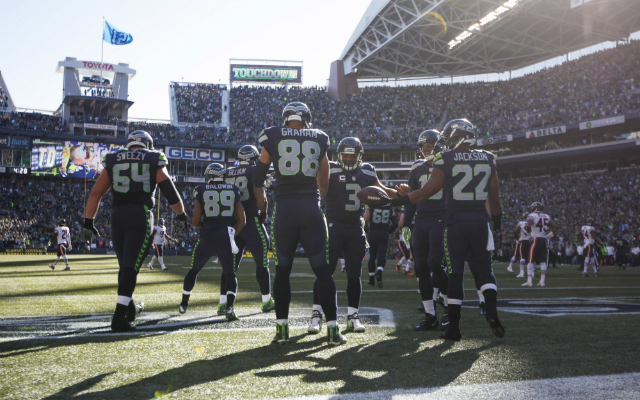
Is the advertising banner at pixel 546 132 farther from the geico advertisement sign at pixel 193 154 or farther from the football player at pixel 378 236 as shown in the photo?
the football player at pixel 378 236

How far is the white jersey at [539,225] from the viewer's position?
1241 cm

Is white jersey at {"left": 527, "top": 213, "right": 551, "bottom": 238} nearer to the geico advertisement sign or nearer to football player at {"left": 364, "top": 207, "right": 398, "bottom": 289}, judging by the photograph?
football player at {"left": 364, "top": 207, "right": 398, "bottom": 289}

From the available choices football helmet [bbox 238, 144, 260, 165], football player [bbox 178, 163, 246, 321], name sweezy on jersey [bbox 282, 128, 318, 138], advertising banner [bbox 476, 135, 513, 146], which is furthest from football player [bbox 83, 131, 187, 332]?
advertising banner [bbox 476, 135, 513, 146]

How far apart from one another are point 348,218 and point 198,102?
52.7m

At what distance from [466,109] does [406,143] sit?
7.16 meters

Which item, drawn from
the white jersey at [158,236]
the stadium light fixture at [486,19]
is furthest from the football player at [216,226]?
the stadium light fixture at [486,19]

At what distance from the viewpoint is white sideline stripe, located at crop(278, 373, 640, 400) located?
9.55ft

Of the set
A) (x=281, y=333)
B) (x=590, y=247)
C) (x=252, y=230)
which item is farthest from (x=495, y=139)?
(x=281, y=333)

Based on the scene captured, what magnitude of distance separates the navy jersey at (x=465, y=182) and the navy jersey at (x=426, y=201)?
1.08 metres

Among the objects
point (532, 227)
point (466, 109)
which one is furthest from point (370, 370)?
point (466, 109)

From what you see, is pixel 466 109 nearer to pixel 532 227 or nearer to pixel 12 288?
pixel 532 227

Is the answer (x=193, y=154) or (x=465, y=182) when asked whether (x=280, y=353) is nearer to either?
(x=465, y=182)

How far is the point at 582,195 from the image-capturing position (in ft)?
124

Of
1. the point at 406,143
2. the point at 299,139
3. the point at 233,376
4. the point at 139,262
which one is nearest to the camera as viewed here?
the point at 233,376
